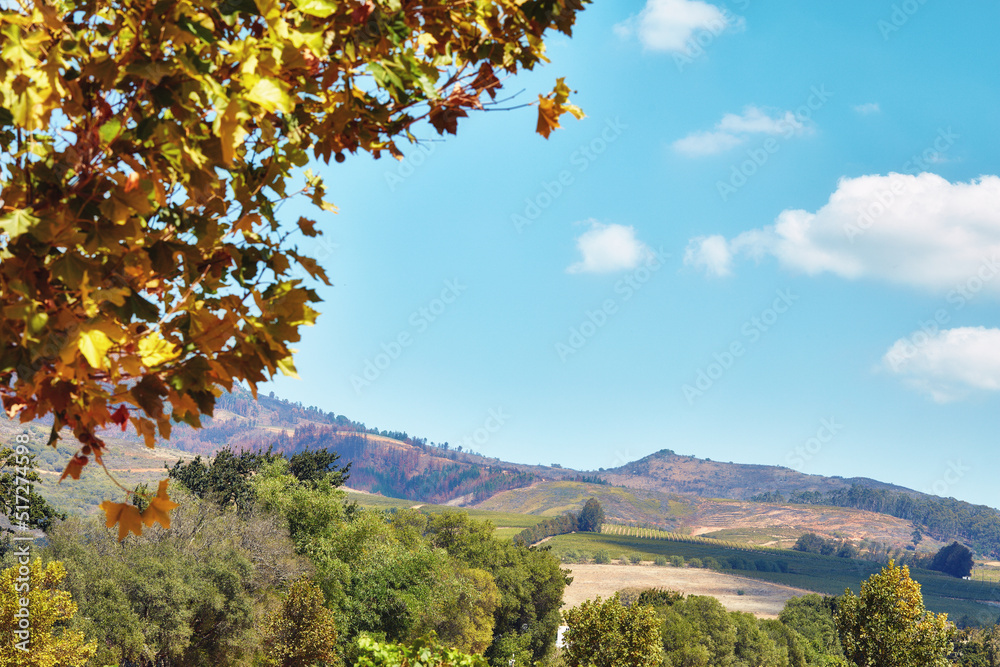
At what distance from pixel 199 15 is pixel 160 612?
27681 millimetres

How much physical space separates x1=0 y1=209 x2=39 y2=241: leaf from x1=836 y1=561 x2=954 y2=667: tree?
21.8 meters

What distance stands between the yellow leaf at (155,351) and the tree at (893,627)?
70.3ft

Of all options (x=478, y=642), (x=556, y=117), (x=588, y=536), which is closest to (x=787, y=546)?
(x=588, y=536)

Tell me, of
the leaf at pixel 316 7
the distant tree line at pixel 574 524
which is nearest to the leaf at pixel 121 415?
the leaf at pixel 316 7

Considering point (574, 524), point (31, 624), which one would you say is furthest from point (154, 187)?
point (574, 524)

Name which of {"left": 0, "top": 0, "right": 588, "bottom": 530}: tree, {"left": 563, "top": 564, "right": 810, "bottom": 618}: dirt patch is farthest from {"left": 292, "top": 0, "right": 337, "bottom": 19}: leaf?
{"left": 563, "top": 564, "right": 810, "bottom": 618}: dirt patch

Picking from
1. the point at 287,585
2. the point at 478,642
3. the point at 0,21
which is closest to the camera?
the point at 0,21

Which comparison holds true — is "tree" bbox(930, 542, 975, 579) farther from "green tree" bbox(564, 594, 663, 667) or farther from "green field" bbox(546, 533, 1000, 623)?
"green tree" bbox(564, 594, 663, 667)

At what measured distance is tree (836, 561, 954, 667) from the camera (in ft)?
58.8

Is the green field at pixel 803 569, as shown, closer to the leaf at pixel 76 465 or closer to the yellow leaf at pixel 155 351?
the leaf at pixel 76 465

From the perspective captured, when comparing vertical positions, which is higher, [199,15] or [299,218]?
[199,15]

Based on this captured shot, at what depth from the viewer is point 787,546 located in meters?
193

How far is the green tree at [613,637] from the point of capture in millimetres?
20031

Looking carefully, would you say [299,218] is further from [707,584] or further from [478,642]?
[707,584]
